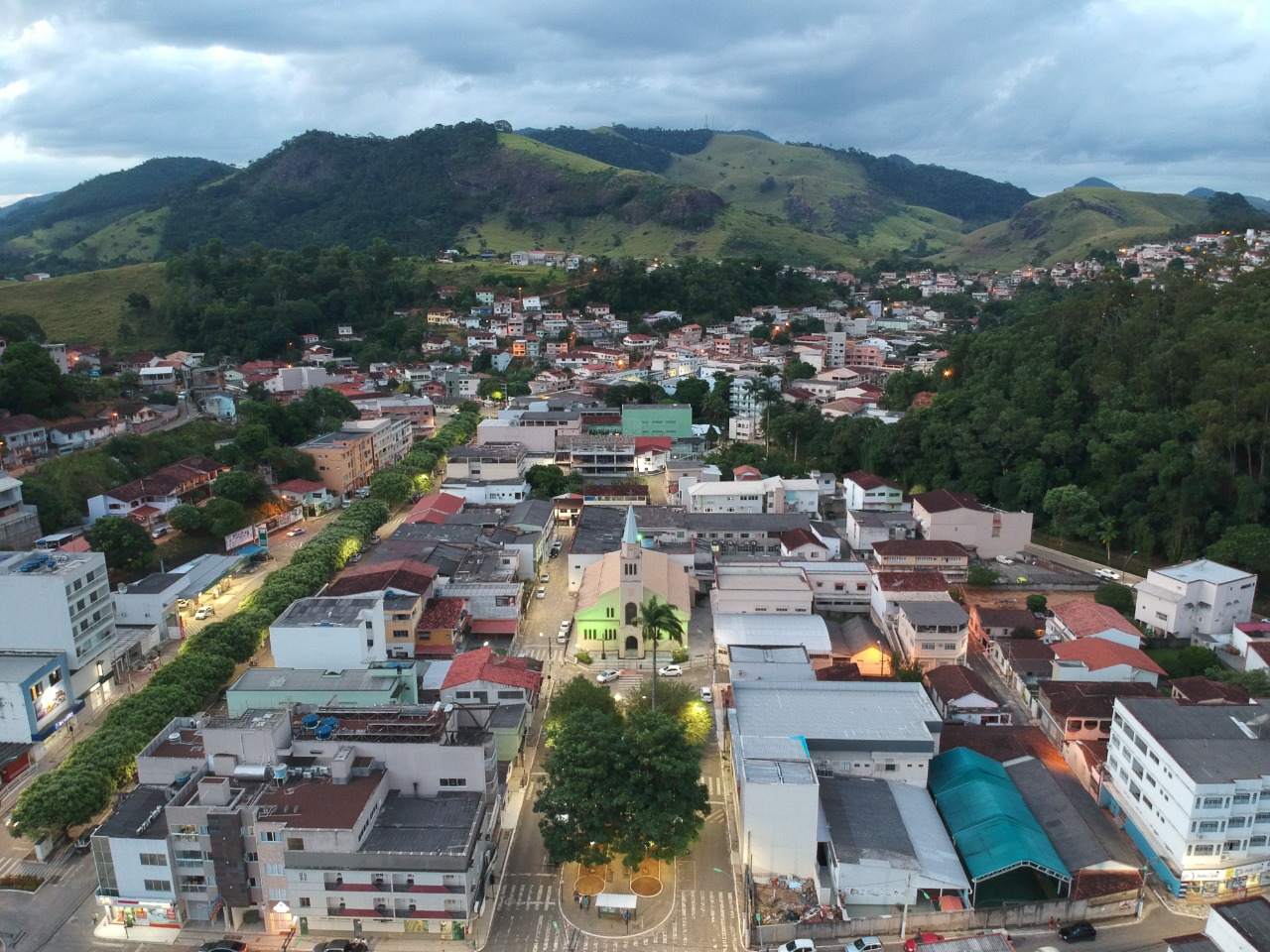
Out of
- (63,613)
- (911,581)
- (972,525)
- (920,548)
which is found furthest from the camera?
(972,525)

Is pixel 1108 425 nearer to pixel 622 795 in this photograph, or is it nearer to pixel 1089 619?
pixel 1089 619

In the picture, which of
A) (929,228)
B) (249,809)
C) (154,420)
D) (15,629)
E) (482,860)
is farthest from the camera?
(929,228)

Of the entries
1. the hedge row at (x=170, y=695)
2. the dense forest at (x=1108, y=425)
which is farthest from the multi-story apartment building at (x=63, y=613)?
the dense forest at (x=1108, y=425)

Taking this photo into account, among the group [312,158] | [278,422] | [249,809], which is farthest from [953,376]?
[312,158]

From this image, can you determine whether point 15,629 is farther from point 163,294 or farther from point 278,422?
point 163,294

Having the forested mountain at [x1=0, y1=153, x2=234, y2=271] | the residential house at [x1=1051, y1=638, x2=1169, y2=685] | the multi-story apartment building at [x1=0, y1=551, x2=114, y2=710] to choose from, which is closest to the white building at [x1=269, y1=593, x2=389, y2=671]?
the multi-story apartment building at [x1=0, y1=551, x2=114, y2=710]

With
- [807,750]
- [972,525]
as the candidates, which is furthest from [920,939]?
[972,525]
